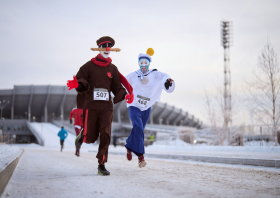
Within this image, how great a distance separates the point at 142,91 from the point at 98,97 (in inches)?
58.7

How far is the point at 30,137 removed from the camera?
63.8m

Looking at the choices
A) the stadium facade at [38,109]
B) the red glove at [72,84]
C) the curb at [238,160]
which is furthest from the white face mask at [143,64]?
the stadium facade at [38,109]

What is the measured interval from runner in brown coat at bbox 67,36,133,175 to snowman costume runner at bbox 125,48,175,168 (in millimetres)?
1073

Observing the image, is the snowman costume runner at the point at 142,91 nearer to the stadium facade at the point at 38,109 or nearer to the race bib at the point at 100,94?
the race bib at the point at 100,94

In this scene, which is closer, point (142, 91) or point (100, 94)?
point (100, 94)

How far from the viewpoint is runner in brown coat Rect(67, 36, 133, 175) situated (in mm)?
4469

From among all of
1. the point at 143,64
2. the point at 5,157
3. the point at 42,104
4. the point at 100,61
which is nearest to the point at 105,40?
the point at 100,61

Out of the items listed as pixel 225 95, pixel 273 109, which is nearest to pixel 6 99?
pixel 225 95

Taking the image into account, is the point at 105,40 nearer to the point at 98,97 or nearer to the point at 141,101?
the point at 98,97

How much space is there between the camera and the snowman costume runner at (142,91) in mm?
5602

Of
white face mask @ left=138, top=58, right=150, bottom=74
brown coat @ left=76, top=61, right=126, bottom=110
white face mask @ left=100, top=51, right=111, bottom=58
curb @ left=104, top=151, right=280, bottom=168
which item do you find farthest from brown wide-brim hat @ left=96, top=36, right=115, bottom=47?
curb @ left=104, top=151, right=280, bottom=168

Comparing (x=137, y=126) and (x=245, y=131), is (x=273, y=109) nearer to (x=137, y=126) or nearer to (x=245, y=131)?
(x=245, y=131)

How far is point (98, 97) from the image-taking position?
4535 millimetres

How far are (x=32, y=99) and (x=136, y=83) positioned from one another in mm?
61586
